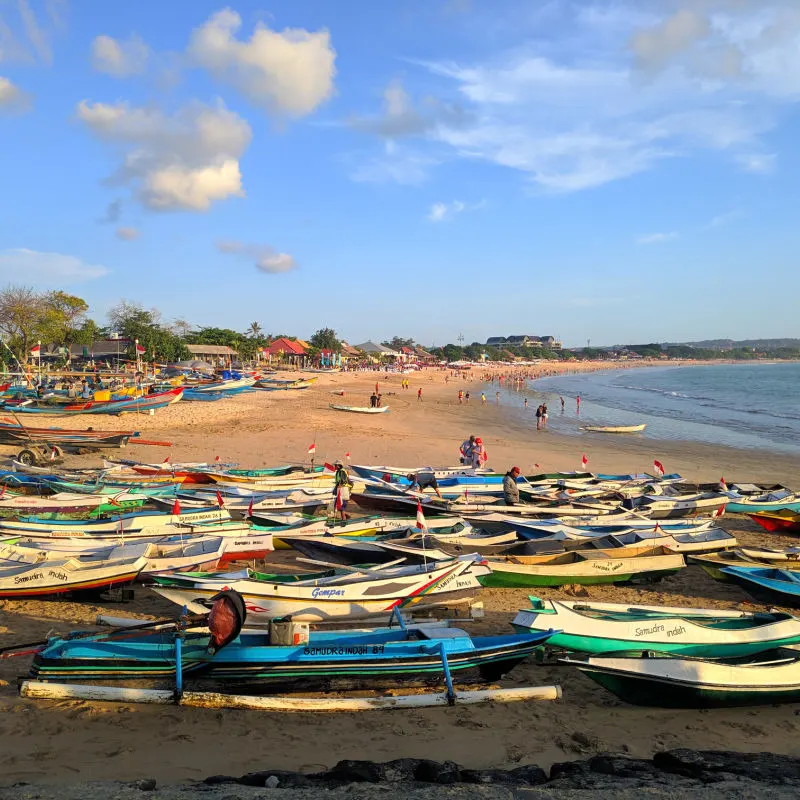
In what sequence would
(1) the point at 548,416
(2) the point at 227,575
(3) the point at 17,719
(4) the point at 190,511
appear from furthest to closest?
(1) the point at 548,416
(4) the point at 190,511
(2) the point at 227,575
(3) the point at 17,719

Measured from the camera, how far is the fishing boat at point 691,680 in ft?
22.4

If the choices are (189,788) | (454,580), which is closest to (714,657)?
(454,580)

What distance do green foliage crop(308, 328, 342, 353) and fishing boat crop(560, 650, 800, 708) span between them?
98.2m

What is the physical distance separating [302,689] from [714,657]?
16.3 ft

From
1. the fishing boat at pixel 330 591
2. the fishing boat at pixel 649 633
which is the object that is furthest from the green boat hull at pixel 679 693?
the fishing boat at pixel 330 591

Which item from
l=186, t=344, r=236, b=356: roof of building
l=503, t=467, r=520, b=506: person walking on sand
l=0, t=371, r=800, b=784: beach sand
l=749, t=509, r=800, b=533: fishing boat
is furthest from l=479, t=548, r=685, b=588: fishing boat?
l=186, t=344, r=236, b=356: roof of building

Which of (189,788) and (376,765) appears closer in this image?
(189,788)

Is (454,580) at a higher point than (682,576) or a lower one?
higher

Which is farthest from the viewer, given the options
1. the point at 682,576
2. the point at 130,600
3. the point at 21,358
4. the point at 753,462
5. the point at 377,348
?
the point at 377,348

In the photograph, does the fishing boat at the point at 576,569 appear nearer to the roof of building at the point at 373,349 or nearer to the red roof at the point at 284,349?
the red roof at the point at 284,349

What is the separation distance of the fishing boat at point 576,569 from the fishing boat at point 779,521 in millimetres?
5044

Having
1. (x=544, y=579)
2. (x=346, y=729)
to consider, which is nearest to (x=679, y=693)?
(x=346, y=729)

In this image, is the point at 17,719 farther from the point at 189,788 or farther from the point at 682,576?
the point at 682,576

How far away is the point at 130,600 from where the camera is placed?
9820mm
